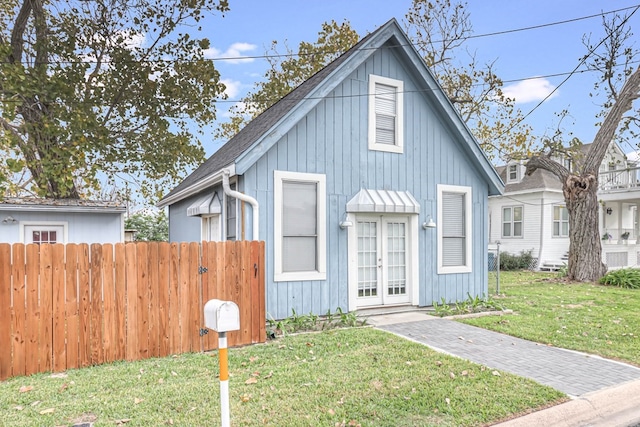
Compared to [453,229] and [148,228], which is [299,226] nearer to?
[453,229]

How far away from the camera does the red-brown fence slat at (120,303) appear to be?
569 centimetres

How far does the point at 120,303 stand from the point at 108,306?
15 centimetres

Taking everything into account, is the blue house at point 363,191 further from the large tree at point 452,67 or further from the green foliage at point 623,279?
the large tree at point 452,67

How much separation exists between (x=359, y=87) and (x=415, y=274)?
4.34 meters

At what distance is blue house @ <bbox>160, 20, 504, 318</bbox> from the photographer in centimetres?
801

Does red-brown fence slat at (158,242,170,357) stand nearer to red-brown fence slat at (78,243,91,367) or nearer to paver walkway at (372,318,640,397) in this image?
red-brown fence slat at (78,243,91,367)

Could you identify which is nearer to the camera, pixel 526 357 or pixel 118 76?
pixel 526 357

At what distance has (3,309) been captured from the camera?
5078mm

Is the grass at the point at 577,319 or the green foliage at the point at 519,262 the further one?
the green foliage at the point at 519,262

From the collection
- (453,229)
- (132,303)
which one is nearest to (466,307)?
(453,229)

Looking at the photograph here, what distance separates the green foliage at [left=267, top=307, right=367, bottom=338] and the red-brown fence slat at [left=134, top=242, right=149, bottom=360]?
1.99 m

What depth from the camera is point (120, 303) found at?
224 inches

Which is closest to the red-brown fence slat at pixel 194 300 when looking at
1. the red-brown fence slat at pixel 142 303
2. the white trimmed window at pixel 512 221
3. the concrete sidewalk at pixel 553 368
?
the red-brown fence slat at pixel 142 303

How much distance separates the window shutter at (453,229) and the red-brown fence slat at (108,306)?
23.7 feet
